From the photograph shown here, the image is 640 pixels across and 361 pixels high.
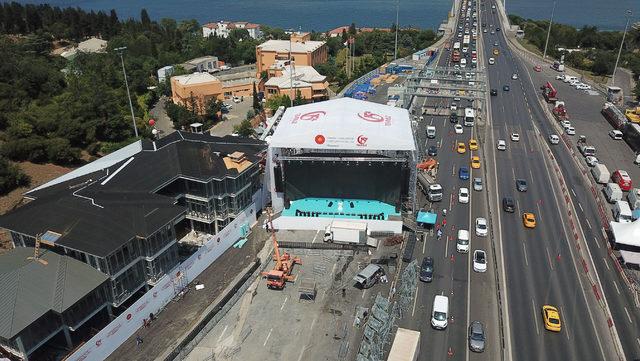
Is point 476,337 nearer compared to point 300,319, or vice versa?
point 476,337

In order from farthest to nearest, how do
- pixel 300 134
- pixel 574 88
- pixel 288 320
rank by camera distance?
1. pixel 574 88
2. pixel 300 134
3. pixel 288 320

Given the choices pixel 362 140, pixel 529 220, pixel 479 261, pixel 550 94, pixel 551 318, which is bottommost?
pixel 551 318

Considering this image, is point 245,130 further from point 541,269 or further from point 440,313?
point 541,269

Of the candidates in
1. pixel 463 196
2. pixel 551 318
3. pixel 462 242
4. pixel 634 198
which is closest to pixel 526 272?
pixel 462 242

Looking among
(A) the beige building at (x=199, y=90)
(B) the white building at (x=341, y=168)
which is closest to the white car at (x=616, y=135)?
(B) the white building at (x=341, y=168)

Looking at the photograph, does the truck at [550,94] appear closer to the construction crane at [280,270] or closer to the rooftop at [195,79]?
the rooftop at [195,79]

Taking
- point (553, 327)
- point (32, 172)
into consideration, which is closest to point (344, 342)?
point (553, 327)

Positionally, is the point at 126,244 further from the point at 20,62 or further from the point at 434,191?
the point at 20,62
